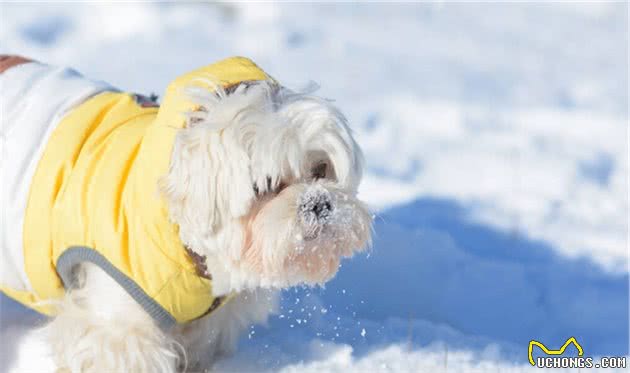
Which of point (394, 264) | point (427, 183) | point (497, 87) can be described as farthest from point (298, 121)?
point (497, 87)

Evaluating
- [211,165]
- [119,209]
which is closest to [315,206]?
[211,165]

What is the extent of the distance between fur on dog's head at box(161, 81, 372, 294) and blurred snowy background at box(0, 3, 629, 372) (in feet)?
0.77

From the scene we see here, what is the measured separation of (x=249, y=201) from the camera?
2088 millimetres

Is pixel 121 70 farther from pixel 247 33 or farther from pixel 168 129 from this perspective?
pixel 168 129

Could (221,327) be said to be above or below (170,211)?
below

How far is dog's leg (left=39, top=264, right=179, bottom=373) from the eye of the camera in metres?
2.31

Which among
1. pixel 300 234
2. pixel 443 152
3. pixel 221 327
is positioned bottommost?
pixel 221 327

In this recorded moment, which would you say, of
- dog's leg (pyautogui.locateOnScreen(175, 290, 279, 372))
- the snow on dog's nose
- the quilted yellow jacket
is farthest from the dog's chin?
dog's leg (pyautogui.locateOnScreen(175, 290, 279, 372))

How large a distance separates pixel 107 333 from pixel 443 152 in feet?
9.35

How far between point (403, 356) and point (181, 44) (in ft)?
13.2

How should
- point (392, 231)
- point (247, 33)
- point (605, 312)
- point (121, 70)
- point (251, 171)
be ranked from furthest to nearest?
point (247, 33)
point (121, 70)
point (392, 231)
point (605, 312)
point (251, 171)

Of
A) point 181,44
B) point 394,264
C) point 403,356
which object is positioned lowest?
point 403,356

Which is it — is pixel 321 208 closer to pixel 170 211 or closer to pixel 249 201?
pixel 249 201

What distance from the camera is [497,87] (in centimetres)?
600
